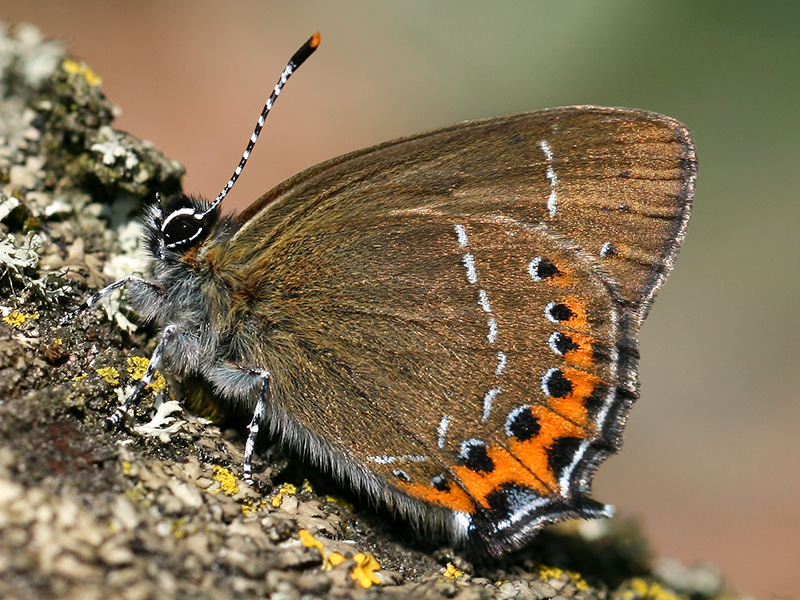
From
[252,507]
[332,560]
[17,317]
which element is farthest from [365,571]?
[17,317]

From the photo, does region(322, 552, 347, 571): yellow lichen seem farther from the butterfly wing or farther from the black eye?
the black eye

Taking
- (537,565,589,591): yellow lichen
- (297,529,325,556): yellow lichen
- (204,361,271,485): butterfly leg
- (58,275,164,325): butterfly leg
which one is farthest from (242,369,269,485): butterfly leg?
(537,565,589,591): yellow lichen

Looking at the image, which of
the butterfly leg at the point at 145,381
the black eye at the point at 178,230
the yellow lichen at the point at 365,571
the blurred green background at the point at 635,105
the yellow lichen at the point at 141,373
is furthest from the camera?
the blurred green background at the point at 635,105

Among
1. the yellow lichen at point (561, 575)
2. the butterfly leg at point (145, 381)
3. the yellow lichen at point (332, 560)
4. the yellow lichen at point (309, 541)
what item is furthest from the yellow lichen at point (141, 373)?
the yellow lichen at point (561, 575)

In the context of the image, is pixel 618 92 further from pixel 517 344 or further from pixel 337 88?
pixel 517 344

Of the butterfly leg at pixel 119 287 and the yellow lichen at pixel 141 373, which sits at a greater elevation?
the butterfly leg at pixel 119 287

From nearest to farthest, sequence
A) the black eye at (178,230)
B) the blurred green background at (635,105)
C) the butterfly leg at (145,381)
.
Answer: the butterfly leg at (145,381), the black eye at (178,230), the blurred green background at (635,105)

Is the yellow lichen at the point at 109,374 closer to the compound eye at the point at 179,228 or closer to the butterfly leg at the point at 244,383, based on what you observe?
the butterfly leg at the point at 244,383

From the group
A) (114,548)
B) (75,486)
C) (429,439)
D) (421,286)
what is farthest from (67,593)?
(421,286)
